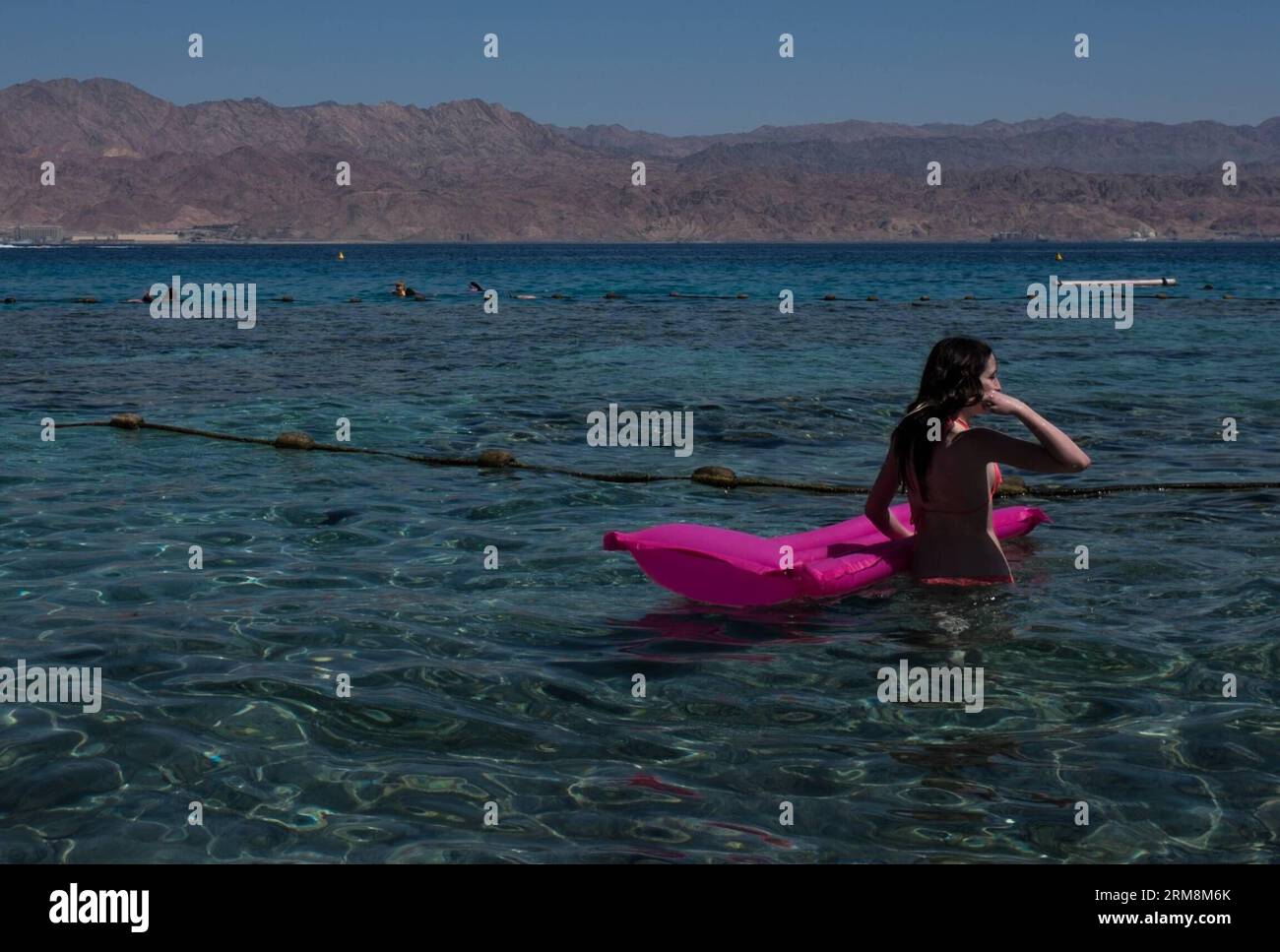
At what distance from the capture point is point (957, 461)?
786cm

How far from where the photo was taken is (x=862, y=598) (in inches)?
326

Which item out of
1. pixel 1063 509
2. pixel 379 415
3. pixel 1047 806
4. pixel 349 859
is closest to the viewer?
pixel 349 859

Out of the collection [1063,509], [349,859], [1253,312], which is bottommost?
[349,859]

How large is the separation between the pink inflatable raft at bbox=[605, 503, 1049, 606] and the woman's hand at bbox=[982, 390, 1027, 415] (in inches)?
47.2

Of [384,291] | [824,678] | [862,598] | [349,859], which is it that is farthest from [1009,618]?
[384,291]

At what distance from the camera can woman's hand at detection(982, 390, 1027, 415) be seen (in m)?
7.32

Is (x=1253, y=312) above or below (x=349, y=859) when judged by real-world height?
above

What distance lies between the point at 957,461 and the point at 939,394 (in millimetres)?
442
